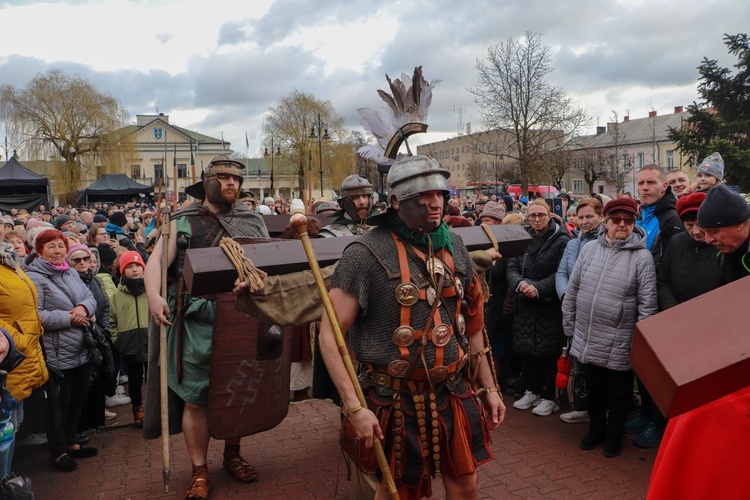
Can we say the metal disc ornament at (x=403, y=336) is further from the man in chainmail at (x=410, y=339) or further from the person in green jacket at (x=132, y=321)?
the person in green jacket at (x=132, y=321)

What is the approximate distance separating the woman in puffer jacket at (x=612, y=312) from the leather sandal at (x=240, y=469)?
259cm

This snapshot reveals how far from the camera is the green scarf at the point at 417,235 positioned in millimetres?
2996

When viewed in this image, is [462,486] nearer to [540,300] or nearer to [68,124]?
[540,300]

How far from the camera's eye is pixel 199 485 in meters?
4.16

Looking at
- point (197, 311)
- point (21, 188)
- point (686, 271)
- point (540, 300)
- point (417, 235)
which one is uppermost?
point (21, 188)

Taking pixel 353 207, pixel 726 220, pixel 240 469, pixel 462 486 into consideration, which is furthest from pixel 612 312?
pixel 240 469

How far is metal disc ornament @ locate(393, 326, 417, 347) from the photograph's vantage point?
2818 mm

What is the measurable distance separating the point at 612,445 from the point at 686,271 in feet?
4.78

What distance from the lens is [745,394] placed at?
1.21 m

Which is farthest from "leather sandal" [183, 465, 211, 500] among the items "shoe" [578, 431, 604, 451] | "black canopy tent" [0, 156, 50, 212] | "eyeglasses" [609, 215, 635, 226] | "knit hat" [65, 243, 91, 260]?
→ "black canopy tent" [0, 156, 50, 212]

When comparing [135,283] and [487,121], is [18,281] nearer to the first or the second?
[135,283]

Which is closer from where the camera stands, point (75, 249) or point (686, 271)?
point (686, 271)

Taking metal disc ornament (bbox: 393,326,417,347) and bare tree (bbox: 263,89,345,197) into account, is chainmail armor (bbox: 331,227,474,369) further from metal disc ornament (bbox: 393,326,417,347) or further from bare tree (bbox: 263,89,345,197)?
bare tree (bbox: 263,89,345,197)

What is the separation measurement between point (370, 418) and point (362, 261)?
0.71 m
